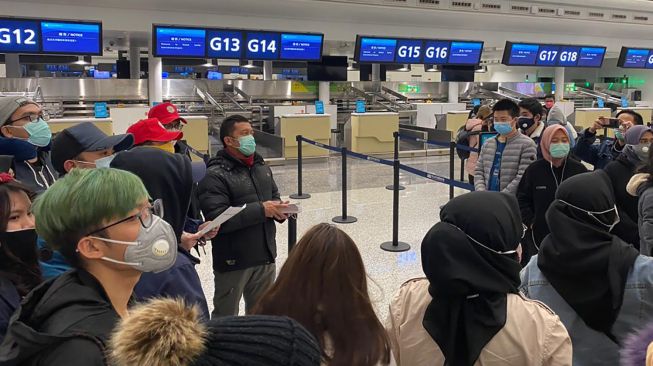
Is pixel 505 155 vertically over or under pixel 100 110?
under

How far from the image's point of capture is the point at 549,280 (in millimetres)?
1791

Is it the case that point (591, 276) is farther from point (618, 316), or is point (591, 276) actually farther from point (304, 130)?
point (304, 130)

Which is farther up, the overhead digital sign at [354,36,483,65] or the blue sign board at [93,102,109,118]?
the overhead digital sign at [354,36,483,65]

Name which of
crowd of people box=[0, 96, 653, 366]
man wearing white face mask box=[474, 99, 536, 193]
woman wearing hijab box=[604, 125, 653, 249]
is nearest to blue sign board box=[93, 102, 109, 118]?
man wearing white face mask box=[474, 99, 536, 193]

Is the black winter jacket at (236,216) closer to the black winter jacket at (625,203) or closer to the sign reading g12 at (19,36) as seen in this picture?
the black winter jacket at (625,203)

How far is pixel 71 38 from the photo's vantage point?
8555 millimetres

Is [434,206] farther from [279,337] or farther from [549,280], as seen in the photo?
[279,337]

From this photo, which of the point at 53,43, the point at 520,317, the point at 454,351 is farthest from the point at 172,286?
the point at 53,43

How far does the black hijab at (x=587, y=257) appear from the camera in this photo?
1668 millimetres

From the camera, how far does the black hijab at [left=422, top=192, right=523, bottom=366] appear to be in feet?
4.59

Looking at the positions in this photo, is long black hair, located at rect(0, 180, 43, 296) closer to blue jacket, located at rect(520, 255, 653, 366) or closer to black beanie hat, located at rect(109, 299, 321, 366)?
black beanie hat, located at rect(109, 299, 321, 366)

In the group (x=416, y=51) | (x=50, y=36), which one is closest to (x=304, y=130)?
(x=416, y=51)

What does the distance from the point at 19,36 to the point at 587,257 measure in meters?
8.91

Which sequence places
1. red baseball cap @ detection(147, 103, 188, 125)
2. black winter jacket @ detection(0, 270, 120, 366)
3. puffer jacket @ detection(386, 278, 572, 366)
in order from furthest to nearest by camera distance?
1. red baseball cap @ detection(147, 103, 188, 125)
2. puffer jacket @ detection(386, 278, 572, 366)
3. black winter jacket @ detection(0, 270, 120, 366)
